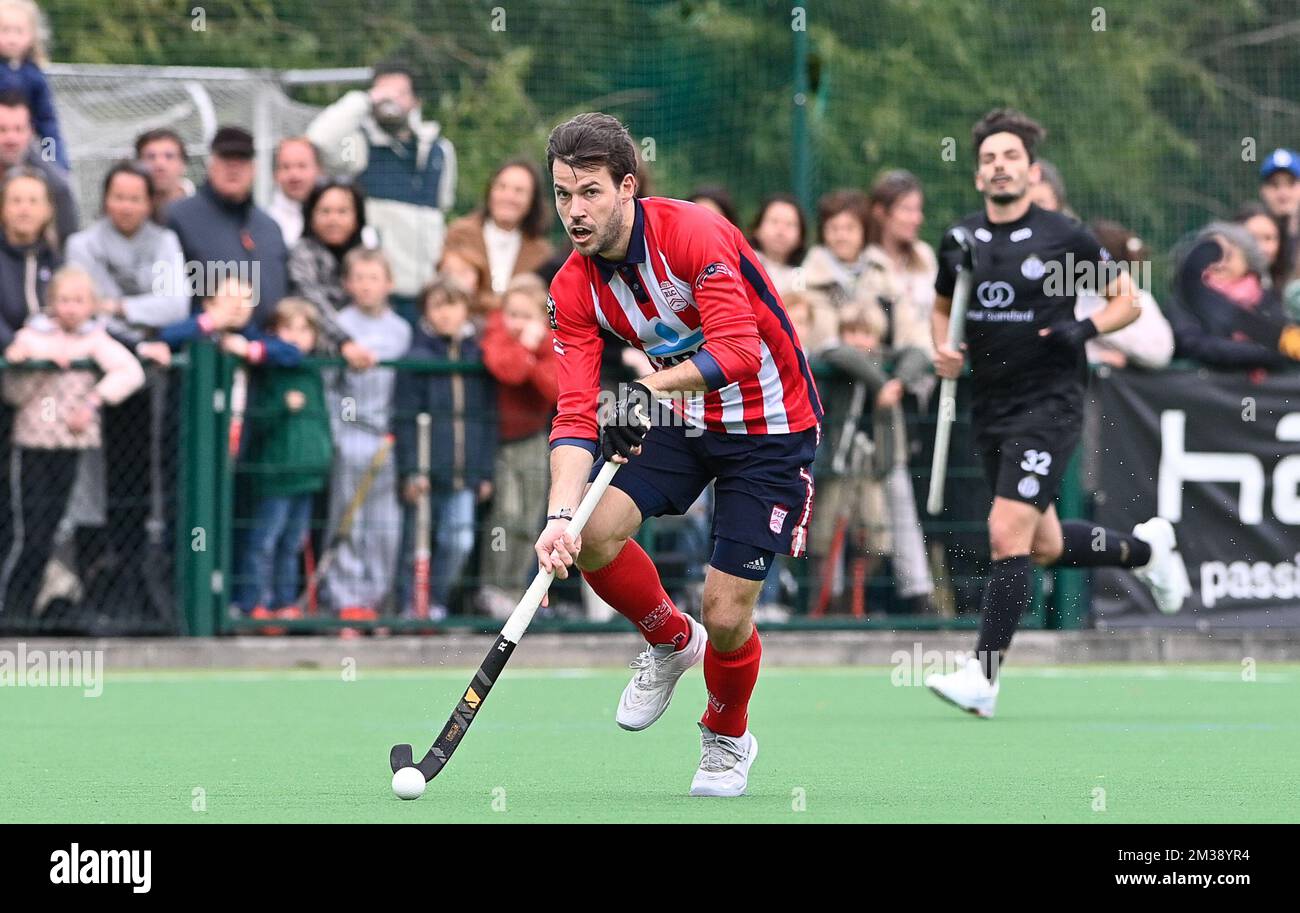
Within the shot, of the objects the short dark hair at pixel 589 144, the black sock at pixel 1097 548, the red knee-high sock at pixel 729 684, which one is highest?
the short dark hair at pixel 589 144

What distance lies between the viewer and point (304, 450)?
39.5ft

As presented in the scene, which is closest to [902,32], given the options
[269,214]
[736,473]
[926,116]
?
[926,116]

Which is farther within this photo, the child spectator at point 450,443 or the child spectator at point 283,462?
the child spectator at point 450,443

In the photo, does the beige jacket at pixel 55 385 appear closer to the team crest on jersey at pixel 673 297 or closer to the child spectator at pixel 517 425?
the child spectator at pixel 517 425

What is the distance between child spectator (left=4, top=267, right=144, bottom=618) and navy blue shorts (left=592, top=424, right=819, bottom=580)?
5333mm

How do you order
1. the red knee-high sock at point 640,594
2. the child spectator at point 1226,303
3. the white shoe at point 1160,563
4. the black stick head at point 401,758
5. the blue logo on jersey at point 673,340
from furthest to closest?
the child spectator at point 1226,303 → the white shoe at point 1160,563 → the red knee-high sock at point 640,594 → the blue logo on jersey at point 673,340 → the black stick head at point 401,758

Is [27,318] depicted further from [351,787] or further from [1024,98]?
[1024,98]

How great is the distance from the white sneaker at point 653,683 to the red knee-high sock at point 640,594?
43 mm

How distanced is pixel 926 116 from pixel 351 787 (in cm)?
1307

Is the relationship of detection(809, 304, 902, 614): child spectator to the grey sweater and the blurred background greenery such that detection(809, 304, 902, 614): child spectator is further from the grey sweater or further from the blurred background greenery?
the grey sweater

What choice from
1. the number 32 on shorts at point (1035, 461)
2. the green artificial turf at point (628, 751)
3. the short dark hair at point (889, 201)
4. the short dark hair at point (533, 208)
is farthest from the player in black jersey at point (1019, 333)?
the short dark hair at point (533, 208)

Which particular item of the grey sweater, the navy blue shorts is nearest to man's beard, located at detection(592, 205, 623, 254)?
the navy blue shorts

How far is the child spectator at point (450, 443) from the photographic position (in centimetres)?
1227

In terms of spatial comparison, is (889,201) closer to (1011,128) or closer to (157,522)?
(1011,128)
